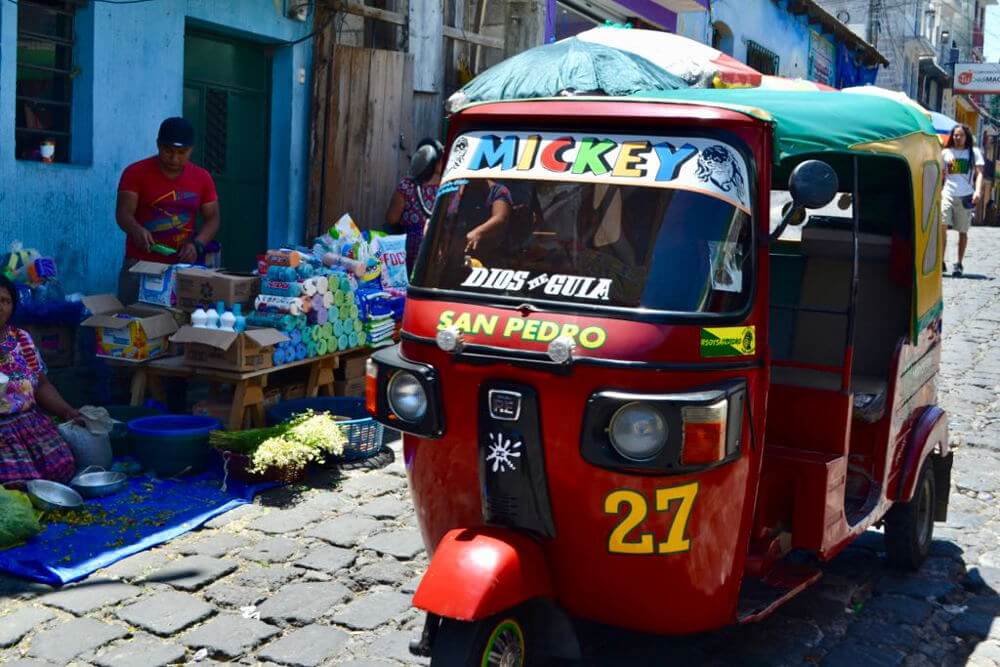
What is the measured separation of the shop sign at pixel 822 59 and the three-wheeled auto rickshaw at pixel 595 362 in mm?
21625

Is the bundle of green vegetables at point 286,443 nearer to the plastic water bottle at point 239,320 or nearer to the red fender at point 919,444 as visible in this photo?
the plastic water bottle at point 239,320

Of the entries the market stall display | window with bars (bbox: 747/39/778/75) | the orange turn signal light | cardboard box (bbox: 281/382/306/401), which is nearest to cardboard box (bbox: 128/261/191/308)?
the market stall display

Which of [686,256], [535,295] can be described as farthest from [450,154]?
[686,256]

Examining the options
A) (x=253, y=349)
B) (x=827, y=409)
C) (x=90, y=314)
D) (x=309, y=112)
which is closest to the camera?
(x=827, y=409)

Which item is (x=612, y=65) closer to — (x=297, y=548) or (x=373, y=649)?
(x=297, y=548)

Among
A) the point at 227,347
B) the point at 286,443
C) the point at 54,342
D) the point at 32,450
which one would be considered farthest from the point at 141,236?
the point at 286,443

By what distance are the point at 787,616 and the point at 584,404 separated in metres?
1.91

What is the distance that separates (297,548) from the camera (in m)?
5.36

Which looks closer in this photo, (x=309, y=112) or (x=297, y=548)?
(x=297, y=548)

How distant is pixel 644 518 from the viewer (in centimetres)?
362

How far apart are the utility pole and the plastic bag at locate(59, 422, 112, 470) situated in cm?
798

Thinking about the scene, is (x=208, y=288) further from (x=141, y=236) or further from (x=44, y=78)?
(x=44, y=78)

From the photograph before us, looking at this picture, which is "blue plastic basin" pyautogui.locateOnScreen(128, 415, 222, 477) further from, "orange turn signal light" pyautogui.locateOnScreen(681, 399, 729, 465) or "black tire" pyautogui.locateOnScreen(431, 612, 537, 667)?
"orange turn signal light" pyautogui.locateOnScreen(681, 399, 729, 465)

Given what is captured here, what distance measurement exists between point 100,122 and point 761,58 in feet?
53.7
